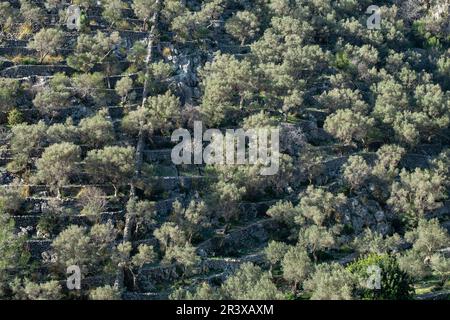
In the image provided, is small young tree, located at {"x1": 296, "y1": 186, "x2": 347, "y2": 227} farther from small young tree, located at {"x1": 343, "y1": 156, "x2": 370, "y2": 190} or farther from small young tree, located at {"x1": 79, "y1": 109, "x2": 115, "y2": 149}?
small young tree, located at {"x1": 79, "y1": 109, "x2": 115, "y2": 149}

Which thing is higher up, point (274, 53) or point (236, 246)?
point (274, 53)

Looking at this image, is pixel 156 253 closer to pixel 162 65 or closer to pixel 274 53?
pixel 162 65

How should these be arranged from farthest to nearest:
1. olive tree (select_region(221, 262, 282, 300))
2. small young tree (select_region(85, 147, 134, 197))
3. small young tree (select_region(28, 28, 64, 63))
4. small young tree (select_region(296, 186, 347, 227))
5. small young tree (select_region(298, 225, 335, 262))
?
small young tree (select_region(28, 28, 64, 63)) → small young tree (select_region(296, 186, 347, 227)) → small young tree (select_region(85, 147, 134, 197)) → small young tree (select_region(298, 225, 335, 262)) → olive tree (select_region(221, 262, 282, 300))

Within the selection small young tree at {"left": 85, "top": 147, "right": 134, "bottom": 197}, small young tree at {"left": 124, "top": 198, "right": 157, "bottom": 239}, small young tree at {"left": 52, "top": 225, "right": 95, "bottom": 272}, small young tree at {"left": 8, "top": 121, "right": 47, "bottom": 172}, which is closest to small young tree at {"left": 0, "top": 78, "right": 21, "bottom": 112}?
small young tree at {"left": 8, "top": 121, "right": 47, "bottom": 172}

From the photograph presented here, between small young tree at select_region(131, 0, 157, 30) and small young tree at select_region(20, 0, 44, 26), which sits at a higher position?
small young tree at select_region(131, 0, 157, 30)

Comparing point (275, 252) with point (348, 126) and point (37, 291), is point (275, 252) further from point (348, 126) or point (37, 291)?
point (348, 126)

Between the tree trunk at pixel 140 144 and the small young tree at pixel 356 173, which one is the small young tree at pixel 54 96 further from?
the small young tree at pixel 356 173

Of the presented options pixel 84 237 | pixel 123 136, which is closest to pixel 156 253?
pixel 84 237
